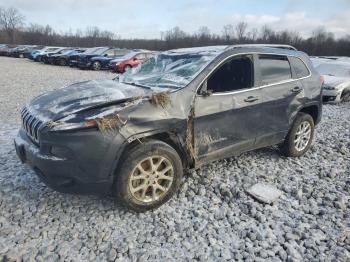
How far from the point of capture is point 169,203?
3885 millimetres

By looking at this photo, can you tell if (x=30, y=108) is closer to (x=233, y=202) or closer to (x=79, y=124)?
(x=79, y=124)

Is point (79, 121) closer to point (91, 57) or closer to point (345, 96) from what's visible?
point (345, 96)

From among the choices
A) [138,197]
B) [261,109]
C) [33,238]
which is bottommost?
[33,238]

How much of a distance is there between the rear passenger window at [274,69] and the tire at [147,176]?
1835 mm

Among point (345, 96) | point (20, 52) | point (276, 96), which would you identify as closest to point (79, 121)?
point (276, 96)

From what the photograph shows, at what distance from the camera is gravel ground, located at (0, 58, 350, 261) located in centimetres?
305

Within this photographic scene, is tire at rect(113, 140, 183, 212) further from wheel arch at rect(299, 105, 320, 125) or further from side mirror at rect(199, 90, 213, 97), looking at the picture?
wheel arch at rect(299, 105, 320, 125)

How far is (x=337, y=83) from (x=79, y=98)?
396 inches

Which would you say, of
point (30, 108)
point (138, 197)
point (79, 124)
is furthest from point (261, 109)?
point (30, 108)

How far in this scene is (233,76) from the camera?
4395 mm

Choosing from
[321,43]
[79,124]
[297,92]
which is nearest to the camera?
[79,124]

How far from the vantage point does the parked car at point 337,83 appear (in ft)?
35.9

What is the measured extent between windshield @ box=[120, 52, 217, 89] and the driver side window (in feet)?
0.68

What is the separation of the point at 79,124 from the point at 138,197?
1036mm
